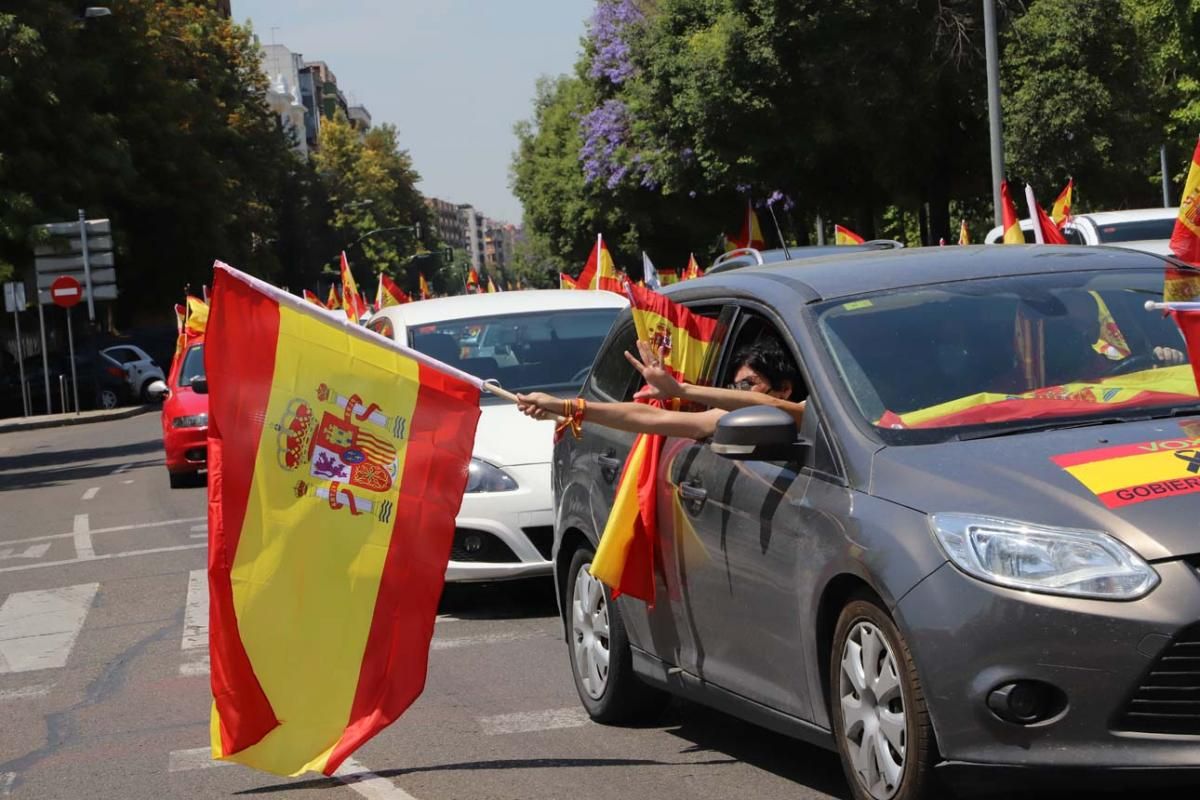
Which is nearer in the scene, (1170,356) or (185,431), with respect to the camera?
(1170,356)

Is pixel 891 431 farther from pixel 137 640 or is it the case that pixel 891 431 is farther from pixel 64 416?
pixel 64 416

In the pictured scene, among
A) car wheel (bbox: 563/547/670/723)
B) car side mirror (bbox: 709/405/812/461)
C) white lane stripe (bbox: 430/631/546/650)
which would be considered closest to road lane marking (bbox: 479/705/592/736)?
car wheel (bbox: 563/547/670/723)

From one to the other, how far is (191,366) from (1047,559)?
1791 centimetres

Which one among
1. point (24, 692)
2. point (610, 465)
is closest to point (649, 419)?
point (610, 465)

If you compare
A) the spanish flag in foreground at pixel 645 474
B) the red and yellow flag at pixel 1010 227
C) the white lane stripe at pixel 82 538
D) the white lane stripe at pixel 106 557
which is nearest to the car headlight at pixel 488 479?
the spanish flag in foreground at pixel 645 474

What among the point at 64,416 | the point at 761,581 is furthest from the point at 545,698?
the point at 64,416

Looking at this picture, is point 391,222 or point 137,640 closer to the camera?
point 137,640

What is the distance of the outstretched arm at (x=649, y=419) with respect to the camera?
607 centimetres

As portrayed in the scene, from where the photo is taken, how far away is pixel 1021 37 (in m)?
35.7

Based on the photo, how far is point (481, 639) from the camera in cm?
945

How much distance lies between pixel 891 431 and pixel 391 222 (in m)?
139

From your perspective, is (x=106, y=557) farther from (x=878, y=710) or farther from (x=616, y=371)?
(x=878, y=710)

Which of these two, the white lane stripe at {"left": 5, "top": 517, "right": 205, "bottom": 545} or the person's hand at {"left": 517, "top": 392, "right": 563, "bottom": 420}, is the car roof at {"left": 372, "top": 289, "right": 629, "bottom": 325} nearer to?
the white lane stripe at {"left": 5, "top": 517, "right": 205, "bottom": 545}

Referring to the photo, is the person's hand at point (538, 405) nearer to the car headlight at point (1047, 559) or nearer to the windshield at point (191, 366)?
the car headlight at point (1047, 559)
